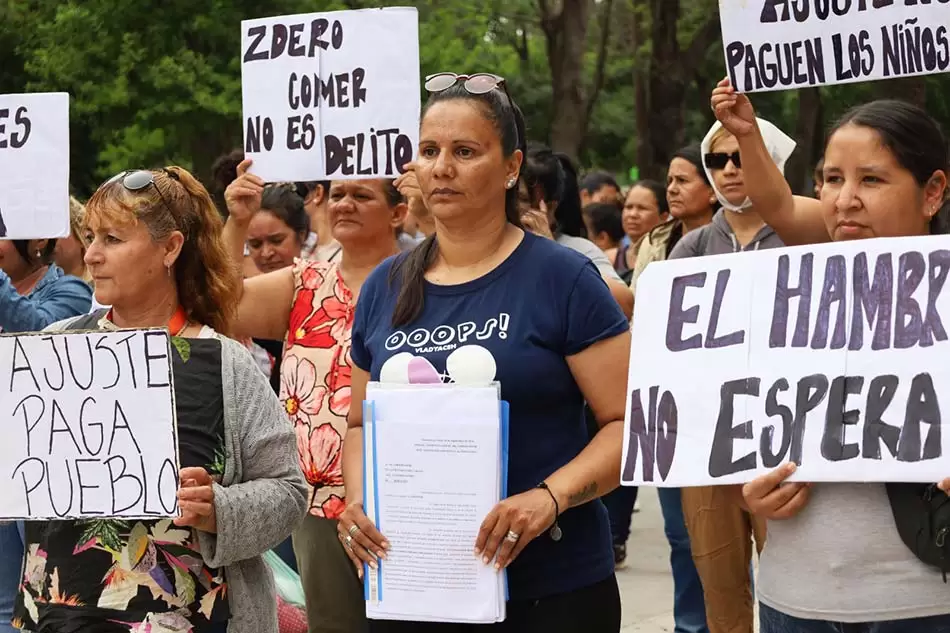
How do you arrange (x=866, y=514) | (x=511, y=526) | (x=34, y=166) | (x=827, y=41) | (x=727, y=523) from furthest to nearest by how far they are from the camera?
1. (x=34, y=166)
2. (x=727, y=523)
3. (x=827, y=41)
4. (x=511, y=526)
5. (x=866, y=514)

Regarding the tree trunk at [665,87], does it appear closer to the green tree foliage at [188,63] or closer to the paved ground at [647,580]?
the green tree foliage at [188,63]

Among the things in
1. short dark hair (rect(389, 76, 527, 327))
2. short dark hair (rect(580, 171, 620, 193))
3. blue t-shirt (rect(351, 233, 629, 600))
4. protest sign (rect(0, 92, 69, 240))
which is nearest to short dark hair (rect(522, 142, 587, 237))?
protest sign (rect(0, 92, 69, 240))

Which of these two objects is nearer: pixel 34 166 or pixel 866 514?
pixel 866 514

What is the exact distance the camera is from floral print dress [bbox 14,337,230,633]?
3342mm

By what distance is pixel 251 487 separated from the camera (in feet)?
11.5

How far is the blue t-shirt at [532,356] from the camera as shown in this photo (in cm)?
335

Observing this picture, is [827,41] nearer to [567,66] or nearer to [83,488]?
[83,488]

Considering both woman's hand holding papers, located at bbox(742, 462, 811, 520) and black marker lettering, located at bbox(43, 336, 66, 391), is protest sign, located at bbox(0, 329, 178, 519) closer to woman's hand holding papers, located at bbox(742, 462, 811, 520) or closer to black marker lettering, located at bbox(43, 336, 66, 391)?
black marker lettering, located at bbox(43, 336, 66, 391)

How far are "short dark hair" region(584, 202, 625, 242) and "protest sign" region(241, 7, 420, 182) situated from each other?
18.0ft

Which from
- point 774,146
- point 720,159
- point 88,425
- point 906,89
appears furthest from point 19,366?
point 906,89

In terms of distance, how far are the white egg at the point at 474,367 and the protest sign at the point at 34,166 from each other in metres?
2.42

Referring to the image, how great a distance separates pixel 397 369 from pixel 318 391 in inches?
50.4

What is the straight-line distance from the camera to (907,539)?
2.88 meters

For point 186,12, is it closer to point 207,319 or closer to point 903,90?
point 903,90
